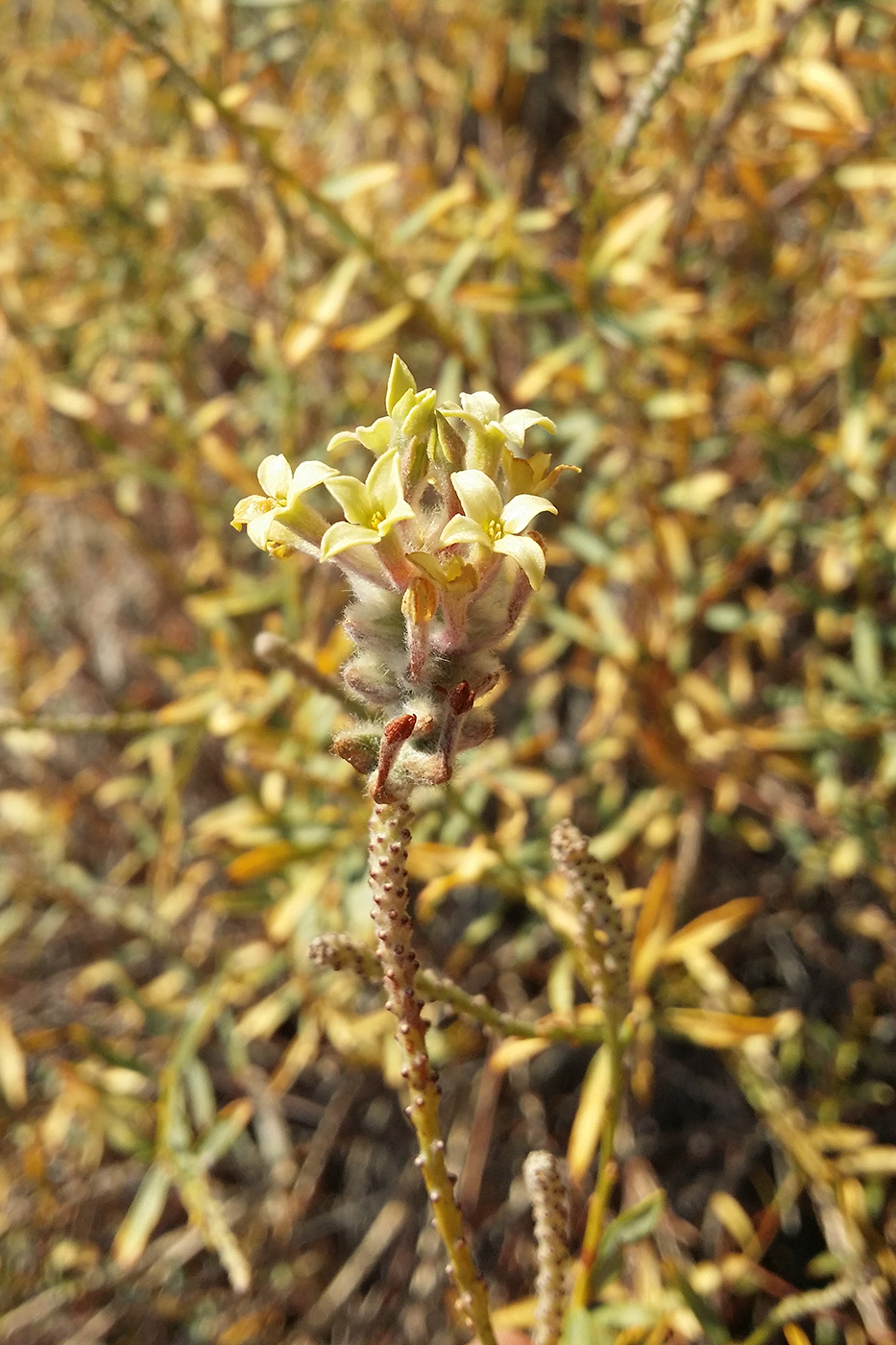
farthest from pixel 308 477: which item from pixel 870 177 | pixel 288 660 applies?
pixel 870 177

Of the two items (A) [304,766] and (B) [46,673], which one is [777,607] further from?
(B) [46,673]

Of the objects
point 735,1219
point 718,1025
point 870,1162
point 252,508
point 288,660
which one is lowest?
point 735,1219

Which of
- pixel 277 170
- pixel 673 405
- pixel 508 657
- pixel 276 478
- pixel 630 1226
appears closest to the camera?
pixel 276 478

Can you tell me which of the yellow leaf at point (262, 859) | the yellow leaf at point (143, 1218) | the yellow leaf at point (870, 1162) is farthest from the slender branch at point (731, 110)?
the yellow leaf at point (143, 1218)

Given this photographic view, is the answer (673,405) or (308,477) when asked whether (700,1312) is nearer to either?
(308,477)

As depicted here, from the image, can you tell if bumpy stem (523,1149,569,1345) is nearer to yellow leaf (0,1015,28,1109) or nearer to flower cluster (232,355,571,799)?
flower cluster (232,355,571,799)

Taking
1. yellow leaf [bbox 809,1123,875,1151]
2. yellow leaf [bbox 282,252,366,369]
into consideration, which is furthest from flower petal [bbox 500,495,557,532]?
yellow leaf [bbox 809,1123,875,1151]
